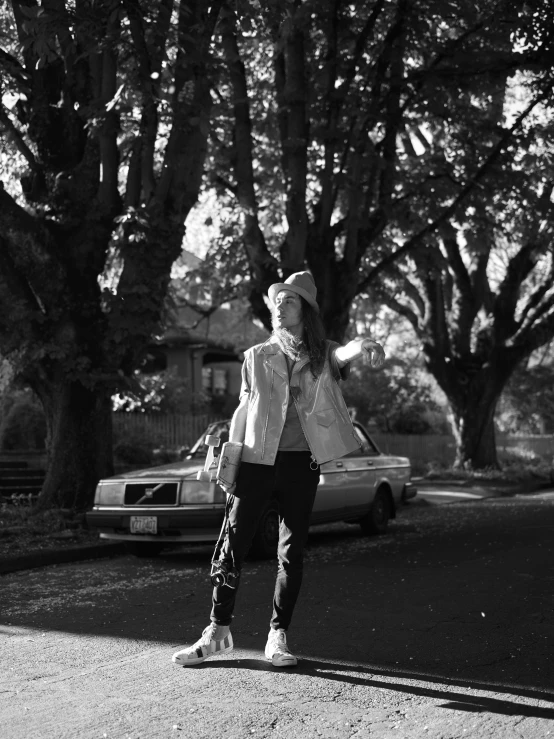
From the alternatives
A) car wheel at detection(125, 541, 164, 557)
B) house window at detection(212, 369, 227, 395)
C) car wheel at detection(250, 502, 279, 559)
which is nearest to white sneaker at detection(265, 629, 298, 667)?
car wheel at detection(250, 502, 279, 559)

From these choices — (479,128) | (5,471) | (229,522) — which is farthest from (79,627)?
(479,128)

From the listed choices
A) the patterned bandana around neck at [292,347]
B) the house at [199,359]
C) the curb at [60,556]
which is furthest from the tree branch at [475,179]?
the house at [199,359]

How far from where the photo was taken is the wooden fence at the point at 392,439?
22266 mm

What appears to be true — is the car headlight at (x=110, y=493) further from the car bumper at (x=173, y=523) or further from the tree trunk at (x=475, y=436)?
the tree trunk at (x=475, y=436)

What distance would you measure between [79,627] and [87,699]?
1975 mm

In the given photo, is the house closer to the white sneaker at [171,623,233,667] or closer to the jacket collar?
the jacket collar

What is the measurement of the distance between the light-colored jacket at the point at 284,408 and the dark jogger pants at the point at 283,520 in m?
0.12

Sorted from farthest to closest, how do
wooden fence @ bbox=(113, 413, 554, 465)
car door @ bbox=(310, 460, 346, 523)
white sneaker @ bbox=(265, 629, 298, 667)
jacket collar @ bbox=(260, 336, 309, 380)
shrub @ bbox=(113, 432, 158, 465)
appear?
wooden fence @ bbox=(113, 413, 554, 465) → shrub @ bbox=(113, 432, 158, 465) → car door @ bbox=(310, 460, 346, 523) → jacket collar @ bbox=(260, 336, 309, 380) → white sneaker @ bbox=(265, 629, 298, 667)

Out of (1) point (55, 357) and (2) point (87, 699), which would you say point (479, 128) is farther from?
(2) point (87, 699)

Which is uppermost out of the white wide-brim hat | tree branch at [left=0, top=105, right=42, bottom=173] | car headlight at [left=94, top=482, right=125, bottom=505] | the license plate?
tree branch at [left=0, top=105, right=42, bottom=173]

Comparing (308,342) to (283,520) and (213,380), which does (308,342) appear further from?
(213,380)

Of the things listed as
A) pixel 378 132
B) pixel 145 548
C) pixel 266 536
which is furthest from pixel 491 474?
pixel 266 536

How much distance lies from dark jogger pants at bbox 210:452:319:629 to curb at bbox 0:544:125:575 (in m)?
5.00

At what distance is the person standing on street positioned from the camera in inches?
205
